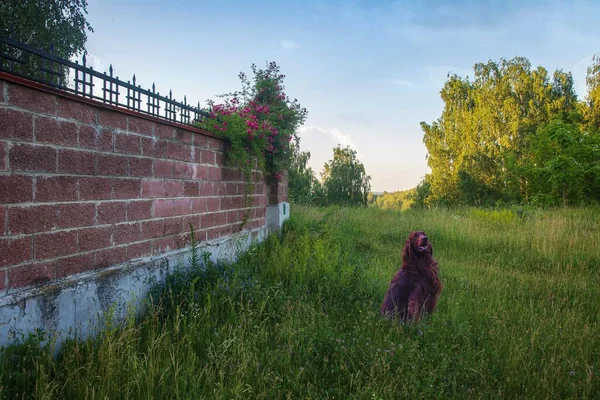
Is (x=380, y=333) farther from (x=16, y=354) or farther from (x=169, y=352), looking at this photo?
(x=16, y=354)

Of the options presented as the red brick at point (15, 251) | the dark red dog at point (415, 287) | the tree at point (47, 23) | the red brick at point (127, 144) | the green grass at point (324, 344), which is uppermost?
the tree at point (47, 23)

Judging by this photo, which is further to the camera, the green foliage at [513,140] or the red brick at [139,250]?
the green foliage at [513,140]

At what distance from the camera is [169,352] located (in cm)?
249

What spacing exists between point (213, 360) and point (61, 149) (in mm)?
1844

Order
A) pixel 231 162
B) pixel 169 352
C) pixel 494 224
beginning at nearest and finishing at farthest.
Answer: pixel 169 352 → pixel 231 162 → pixel 494 224

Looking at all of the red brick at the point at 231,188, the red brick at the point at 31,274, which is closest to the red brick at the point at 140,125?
the red brick at the point at 31,274

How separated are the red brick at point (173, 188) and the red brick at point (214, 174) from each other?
1.97 feet

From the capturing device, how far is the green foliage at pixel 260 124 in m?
4.99

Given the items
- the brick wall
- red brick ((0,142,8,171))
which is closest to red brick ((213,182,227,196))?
the brick wall

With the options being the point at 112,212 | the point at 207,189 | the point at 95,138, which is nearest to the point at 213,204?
the point at 207,189

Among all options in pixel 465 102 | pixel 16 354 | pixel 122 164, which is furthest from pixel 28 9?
pixel 465 102

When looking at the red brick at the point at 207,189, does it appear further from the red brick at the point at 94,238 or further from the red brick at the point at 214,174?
the red brick at the point at 94,238

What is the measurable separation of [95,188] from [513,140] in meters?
23.3

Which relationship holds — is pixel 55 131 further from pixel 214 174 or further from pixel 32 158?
pixel 214 174
